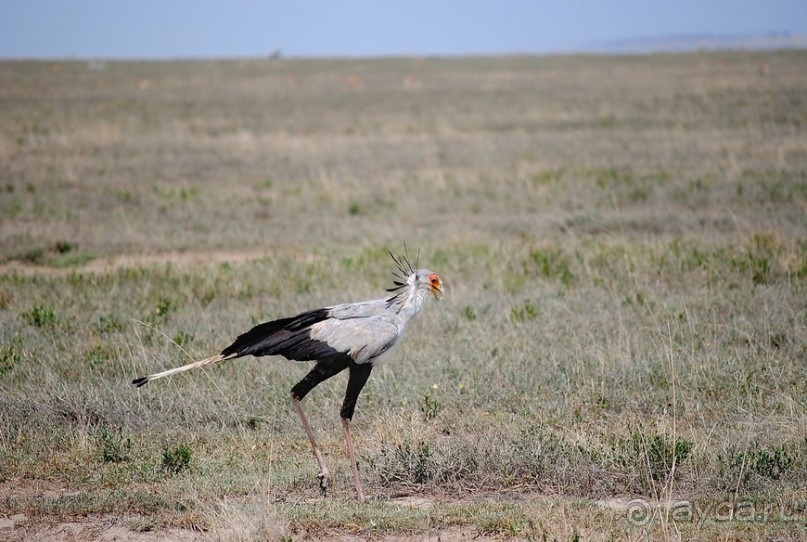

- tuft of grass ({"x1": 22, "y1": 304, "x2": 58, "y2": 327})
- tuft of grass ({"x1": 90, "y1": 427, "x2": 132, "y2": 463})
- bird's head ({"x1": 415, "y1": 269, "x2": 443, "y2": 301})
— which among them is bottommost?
tuft of grass ({"x1": 90, "y1": 427, "x2": 132, "y2": 463})

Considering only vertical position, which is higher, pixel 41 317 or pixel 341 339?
pixel 341 339

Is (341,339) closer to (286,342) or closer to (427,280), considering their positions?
(286,342)

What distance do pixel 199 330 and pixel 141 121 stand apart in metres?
22.3

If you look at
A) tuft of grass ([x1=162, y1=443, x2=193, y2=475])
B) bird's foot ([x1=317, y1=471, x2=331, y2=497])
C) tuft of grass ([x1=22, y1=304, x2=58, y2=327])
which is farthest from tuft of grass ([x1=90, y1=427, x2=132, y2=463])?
tuft of grass ([x1=22, y1=304, x2=58, y2=327])

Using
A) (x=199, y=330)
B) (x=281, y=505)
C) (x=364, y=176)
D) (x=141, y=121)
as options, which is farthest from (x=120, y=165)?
(x=281, y=505)

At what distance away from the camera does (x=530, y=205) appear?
623 inches

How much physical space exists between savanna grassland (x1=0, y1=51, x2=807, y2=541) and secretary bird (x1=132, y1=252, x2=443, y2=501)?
0.57 m

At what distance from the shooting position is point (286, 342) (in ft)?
16.8

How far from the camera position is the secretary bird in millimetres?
5062

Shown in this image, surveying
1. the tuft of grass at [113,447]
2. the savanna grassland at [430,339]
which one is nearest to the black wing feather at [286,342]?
the savanna grassland at [430,339]

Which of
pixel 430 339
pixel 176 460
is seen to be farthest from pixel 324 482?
pixel 430 339

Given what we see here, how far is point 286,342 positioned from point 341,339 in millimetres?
322

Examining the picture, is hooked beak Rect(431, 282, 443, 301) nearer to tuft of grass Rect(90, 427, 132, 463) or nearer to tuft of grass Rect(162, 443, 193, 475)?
tuft of grass Rect(162, 443, 193, 475)

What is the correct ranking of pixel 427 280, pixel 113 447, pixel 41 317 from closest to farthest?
pixel 427 280 → pixel 113 447 → pixel 41 317
